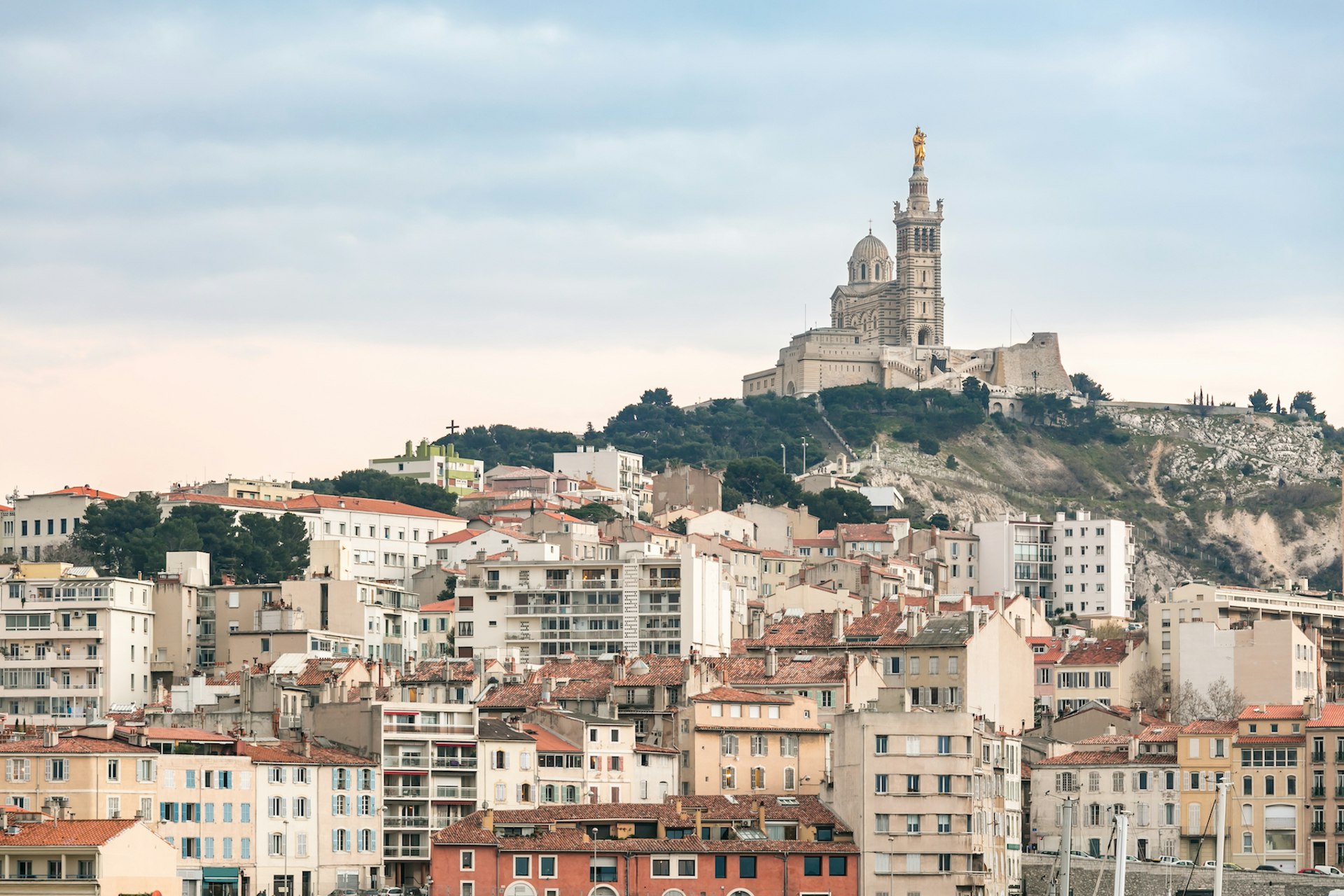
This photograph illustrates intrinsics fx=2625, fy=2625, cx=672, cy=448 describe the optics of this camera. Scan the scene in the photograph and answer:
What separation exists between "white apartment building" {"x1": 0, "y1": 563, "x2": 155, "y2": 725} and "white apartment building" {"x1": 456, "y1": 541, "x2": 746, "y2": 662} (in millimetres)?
17356

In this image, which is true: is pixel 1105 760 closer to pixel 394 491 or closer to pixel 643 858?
pixel 643 858

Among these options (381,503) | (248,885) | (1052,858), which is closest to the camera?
(248,885)

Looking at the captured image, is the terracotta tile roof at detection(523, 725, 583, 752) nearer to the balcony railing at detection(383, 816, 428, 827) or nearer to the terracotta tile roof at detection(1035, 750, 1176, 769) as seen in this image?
the balcony railing at detection(383, 816, 428, 827)

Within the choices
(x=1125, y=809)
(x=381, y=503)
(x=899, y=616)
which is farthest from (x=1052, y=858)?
(x=381, y=503)

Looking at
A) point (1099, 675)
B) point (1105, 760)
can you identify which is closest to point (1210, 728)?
point (1105, 760)

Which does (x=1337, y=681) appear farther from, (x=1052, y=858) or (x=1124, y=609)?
(x=1052, y=858)

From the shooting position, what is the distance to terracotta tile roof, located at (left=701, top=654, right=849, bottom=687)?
363 ft

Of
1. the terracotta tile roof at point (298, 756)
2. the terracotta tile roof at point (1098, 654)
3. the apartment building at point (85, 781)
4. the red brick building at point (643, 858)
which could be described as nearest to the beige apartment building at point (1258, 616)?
the terracotta tile roof at point (1098, 654)

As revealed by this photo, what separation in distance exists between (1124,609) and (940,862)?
296ft

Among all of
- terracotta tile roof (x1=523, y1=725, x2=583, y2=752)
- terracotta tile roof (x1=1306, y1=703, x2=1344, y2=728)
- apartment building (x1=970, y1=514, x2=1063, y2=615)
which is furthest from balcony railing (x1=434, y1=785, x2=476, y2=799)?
apartment building (x1=970, y1=514, x2=1063, y2=615)

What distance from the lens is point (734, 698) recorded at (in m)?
102

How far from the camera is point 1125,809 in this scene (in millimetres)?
103812

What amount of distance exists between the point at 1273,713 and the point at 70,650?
175 feet

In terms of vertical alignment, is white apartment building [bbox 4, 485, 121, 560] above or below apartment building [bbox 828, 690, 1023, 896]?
above
